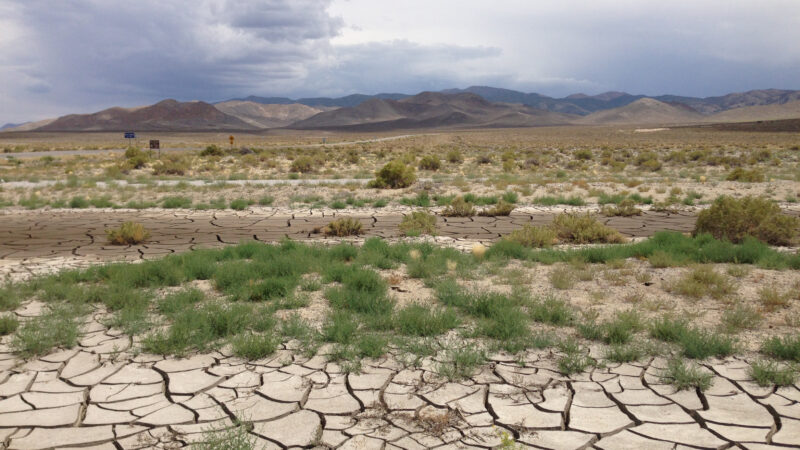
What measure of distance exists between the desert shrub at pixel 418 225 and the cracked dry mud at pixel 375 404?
6696 mm

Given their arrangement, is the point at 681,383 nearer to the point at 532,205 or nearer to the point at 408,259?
the point at 408,259

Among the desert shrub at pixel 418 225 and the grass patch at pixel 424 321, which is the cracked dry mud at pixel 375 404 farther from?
the desert shrub at pixel 418 225

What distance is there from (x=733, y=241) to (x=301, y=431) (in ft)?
31.5

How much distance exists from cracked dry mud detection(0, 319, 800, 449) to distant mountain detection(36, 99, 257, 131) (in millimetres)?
169430

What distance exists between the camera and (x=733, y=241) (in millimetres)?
10773

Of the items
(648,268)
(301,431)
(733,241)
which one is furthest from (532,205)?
(301,431)

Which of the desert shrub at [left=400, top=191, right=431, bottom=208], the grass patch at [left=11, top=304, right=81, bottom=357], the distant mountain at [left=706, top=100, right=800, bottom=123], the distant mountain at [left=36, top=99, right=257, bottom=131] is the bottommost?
the desert shrub at [left=400, top=191, right=431, bottom=208]

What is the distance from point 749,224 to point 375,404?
9323mm

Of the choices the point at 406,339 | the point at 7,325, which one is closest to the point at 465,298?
the point at 406,339

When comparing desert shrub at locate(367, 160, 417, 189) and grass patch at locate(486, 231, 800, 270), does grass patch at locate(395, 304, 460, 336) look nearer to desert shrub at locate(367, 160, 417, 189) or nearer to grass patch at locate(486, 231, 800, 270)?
grass patch at locate(486, 231, 800, 270)

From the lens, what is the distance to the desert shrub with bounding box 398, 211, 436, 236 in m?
12.4

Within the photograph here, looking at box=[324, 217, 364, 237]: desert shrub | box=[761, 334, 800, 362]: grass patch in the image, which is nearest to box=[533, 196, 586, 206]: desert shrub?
box=[324, 217, 364, 237]: desert shrub

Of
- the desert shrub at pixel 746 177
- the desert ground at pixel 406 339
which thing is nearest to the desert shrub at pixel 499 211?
the desert ground at pixel 406 339

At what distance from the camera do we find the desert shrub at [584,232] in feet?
38.2
